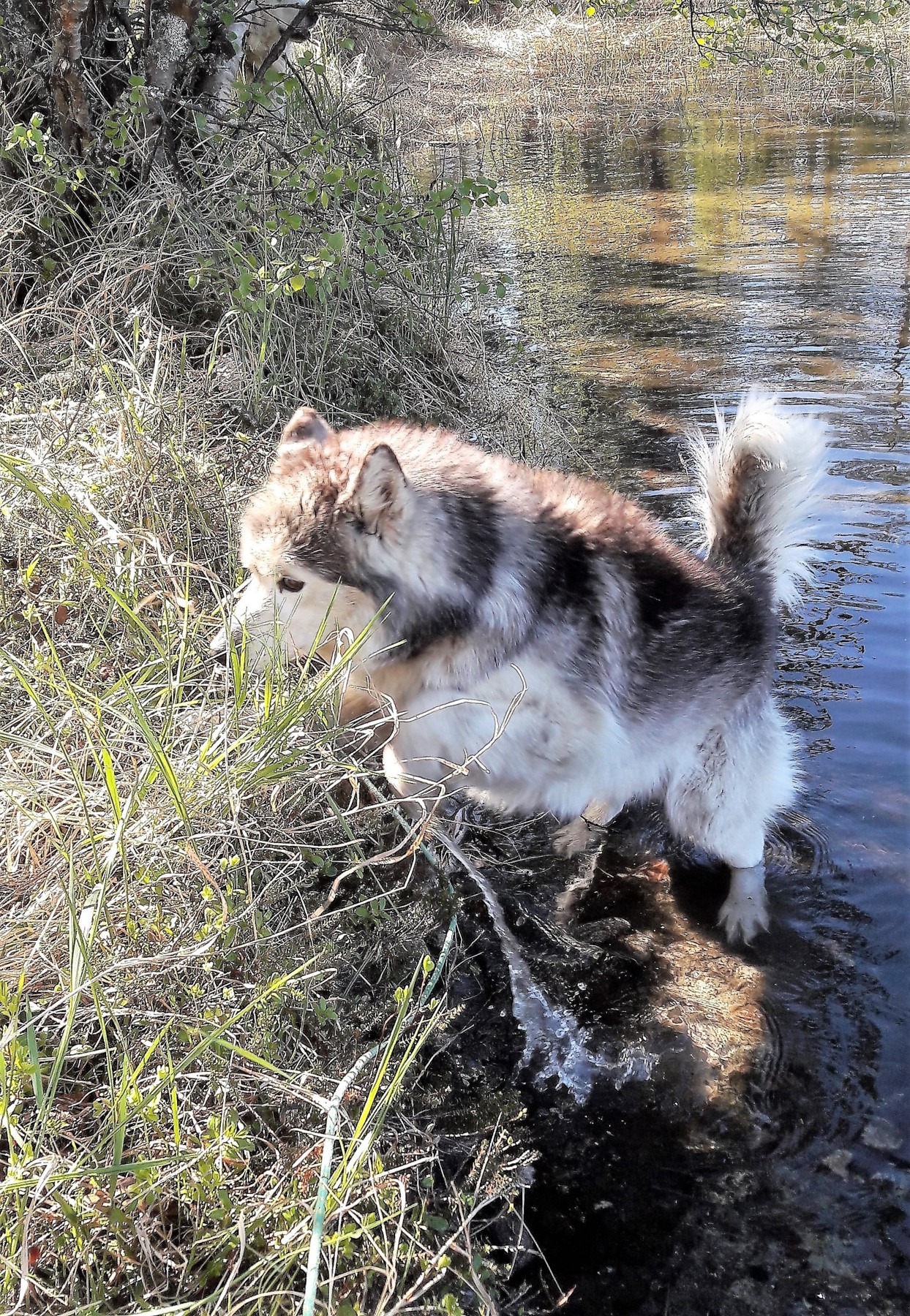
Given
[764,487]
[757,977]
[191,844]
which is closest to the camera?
[191,844]

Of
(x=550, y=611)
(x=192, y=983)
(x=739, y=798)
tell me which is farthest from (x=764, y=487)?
(x=192, y=983)

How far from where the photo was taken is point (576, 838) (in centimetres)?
408

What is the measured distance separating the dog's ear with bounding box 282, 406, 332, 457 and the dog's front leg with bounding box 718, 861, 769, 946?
225cm

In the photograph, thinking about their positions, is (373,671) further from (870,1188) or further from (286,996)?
(870,1188)

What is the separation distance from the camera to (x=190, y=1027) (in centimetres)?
210

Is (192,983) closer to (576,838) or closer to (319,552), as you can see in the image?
(319,552)

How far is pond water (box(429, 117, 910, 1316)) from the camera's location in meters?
2.46

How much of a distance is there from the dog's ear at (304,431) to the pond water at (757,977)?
5.70 feet

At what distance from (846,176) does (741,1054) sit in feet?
41.1

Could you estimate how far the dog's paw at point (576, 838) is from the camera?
4.00 metres

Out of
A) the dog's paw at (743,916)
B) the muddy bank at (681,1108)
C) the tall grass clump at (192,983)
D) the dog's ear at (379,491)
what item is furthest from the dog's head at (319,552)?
the dog's paw at (743,916)

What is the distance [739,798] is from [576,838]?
739mm

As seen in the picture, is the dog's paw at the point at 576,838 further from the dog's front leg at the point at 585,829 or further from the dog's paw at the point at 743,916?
the dog's paw at the point at 743,916

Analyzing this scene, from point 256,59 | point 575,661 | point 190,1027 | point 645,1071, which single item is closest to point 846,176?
point 256,59
